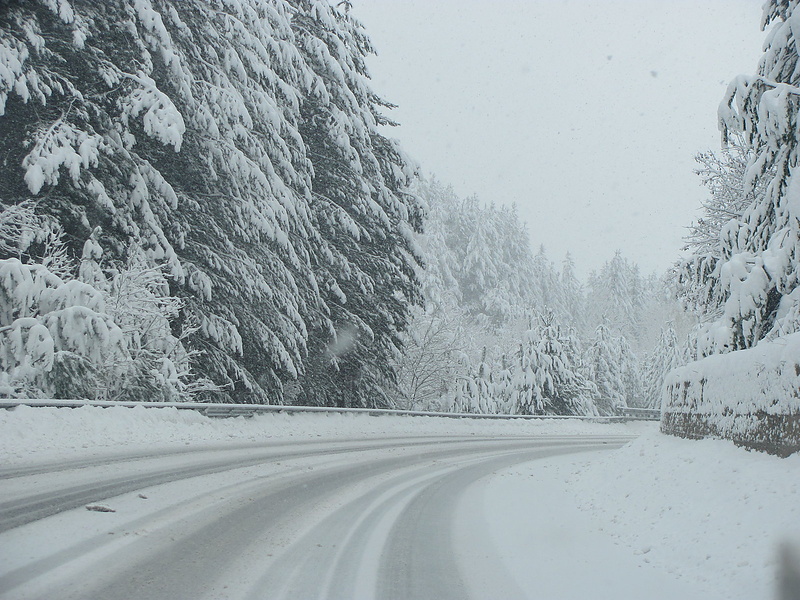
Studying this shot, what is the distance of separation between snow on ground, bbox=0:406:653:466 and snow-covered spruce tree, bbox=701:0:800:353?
413 inches

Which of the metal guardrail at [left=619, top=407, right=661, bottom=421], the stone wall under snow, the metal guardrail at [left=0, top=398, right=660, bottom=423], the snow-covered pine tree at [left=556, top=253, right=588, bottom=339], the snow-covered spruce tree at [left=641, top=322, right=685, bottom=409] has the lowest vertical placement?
the metal guardrail at [left=619, top=407, right=661, bottom=421]

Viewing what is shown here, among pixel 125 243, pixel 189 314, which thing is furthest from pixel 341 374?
pixel 125 243

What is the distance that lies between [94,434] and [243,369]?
792 cm

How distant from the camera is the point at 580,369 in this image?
151ft

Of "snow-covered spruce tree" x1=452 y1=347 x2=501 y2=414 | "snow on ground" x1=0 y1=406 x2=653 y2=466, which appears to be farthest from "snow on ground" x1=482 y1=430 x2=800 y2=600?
"snow-covered spruce tree" x1=452 y1=347 x2=501 y2=414

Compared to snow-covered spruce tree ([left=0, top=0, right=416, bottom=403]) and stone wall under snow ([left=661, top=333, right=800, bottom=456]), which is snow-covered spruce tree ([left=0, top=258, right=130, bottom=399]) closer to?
snow-covered spruce tree ([left=0, top=0, right=416, bottom=403])

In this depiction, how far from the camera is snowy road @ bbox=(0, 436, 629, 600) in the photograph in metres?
4.45

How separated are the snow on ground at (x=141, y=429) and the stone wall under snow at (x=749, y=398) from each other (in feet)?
28.8

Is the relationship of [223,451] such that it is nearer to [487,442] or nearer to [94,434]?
[94,434]

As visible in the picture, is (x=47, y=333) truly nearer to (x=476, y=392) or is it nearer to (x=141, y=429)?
(x=141, y=429)

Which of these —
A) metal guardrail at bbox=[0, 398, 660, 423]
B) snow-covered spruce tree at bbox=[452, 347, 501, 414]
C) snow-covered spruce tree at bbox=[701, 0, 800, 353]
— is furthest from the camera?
snow-covered spruce tree at bbox=[452, 347, 501, 414]

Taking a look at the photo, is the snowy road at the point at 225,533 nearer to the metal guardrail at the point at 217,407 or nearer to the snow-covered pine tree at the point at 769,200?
the metal guardrail at the point at 217,407

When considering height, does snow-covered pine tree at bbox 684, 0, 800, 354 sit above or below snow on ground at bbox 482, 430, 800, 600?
above

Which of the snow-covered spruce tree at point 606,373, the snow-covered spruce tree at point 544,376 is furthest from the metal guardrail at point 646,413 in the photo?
the snow-covered spruce tree at point 606,373
